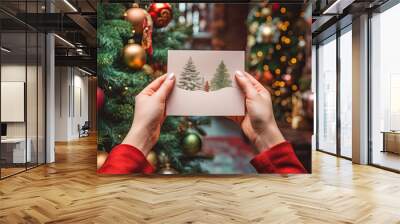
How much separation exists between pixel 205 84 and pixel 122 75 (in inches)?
56.5

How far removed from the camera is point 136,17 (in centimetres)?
659

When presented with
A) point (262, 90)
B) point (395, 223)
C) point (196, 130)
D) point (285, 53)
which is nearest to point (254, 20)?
point (285, 53)

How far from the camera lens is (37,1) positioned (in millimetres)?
7516

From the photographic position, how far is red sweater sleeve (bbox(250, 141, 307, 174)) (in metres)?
6.53

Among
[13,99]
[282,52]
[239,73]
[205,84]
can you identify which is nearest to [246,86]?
[239,73]

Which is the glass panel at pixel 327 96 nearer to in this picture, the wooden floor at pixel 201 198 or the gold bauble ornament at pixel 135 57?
the wooden floor at pixel 201 198

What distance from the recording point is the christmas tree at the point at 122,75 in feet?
21.6

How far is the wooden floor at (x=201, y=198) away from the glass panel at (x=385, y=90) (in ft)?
2.41

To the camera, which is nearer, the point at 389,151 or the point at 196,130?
the point at 196,130

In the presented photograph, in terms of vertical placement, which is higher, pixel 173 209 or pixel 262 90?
pixel 262 90

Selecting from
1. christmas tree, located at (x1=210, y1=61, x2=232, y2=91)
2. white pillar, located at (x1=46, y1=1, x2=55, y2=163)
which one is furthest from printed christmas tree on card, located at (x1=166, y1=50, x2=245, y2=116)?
white pillar, located at (x1=46, y1=1, x2=55, y2=163)

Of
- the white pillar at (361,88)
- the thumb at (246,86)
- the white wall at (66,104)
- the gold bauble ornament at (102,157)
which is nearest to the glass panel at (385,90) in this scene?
the white pillar at (361,88)

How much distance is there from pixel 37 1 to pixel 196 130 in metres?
4.09

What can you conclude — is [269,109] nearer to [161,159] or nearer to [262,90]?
[262,90]
